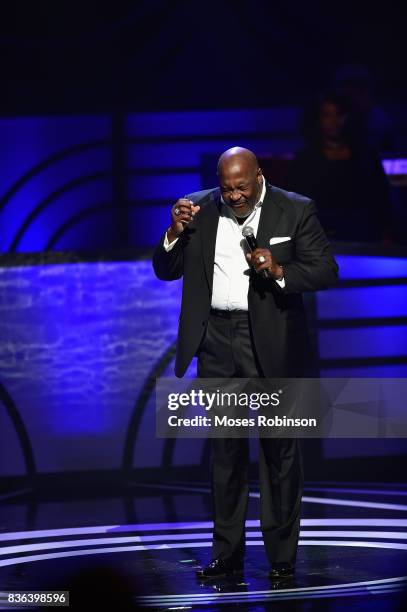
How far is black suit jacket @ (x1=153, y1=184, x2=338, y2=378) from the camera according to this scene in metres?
3.74

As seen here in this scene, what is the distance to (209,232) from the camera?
384 cm

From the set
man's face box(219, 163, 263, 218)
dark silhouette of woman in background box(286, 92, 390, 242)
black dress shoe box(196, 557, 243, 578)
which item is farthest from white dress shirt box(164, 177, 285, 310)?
dark silhouette of woman in background box(286, 92, 390, 242)

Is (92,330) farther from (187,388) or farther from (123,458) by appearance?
(187,388)

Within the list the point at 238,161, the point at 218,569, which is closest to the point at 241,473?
the point at 218,569

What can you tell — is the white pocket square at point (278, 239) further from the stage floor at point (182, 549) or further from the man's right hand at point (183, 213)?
the stage floor at point (182, 549)

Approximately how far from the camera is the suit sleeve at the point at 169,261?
12.5 ft

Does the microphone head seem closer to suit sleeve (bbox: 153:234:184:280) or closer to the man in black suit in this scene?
the man in black suit

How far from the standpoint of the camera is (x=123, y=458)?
5766 mm

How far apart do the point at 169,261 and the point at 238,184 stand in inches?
13.8

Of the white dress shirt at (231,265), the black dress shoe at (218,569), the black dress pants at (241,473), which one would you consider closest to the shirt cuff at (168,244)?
the white dress shirt at (231,265)

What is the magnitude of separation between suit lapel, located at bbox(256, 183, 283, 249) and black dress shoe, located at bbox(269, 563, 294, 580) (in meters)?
1.00

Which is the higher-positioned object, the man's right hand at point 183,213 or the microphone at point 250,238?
the man's right hand at point 183,213

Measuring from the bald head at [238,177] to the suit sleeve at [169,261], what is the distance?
0.24 meters

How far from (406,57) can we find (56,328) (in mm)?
2063
